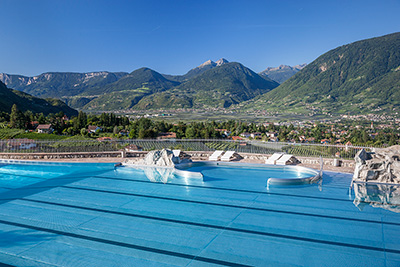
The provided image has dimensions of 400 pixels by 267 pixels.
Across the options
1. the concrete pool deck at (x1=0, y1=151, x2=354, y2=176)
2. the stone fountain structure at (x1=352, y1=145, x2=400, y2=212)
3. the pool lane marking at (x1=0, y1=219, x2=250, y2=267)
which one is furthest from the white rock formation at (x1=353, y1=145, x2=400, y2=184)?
the pool lane marking at (x1=0, y1=219, x2=250, y2=267)

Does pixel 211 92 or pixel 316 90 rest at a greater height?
pixel 211 92

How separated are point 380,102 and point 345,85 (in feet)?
92.9

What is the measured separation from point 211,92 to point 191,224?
172m

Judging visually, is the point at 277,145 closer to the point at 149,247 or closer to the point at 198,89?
the point at 149,247

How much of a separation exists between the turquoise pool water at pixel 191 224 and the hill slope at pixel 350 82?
94.4 meters

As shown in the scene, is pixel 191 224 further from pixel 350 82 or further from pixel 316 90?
pixel 316 90

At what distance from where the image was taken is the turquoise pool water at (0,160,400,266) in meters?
3.98

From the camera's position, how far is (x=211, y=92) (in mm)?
174375

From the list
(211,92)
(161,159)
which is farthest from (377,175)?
(211,92)

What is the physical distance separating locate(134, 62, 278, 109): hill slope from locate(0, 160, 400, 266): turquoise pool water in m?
144

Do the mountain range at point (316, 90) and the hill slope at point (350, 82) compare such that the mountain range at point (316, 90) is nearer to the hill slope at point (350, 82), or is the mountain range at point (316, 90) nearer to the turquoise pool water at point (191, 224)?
the hill slope at point (350, 82)

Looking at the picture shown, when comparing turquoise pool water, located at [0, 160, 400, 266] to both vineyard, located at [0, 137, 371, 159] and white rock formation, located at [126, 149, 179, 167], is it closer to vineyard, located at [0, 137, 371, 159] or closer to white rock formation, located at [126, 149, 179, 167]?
white rock formation, located at [126, 149, 179, 167]

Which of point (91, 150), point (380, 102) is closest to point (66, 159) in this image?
point (91, 150)

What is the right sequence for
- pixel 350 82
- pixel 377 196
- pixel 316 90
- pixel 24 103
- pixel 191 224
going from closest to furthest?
pixel 191 224
pixel 377 196
pixel 24 103
pixel 350 82
pixel 316 90
